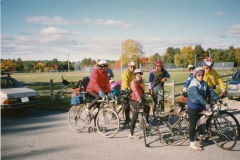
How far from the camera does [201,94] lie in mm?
→ 4805

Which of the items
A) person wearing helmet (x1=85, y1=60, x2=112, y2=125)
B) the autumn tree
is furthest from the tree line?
person wearing helmet (x1=85, y1=60, x2=112, y2=125)

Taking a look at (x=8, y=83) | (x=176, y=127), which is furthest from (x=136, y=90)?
(x=8, y=83)

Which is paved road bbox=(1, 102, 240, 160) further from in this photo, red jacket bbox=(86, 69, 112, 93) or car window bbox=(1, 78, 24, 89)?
car window bbox=(1, 78, 24, 89)

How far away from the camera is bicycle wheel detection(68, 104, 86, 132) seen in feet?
21.7

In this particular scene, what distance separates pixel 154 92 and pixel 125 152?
9.79ft

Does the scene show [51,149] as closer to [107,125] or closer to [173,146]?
[107,125]

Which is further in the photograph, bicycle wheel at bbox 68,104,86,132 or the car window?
the car window

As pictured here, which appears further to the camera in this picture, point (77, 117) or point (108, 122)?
point (77, 117)

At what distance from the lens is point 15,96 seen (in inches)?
331

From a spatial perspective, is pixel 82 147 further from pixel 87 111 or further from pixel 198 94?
pixel 198 94

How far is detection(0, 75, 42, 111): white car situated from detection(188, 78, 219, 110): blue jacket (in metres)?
6.53

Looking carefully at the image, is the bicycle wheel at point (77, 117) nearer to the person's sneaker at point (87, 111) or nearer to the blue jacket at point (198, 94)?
the person's sneaker at point (87, 111)

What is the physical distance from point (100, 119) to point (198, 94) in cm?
294

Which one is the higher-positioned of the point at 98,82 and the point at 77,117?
the point at 98,82
